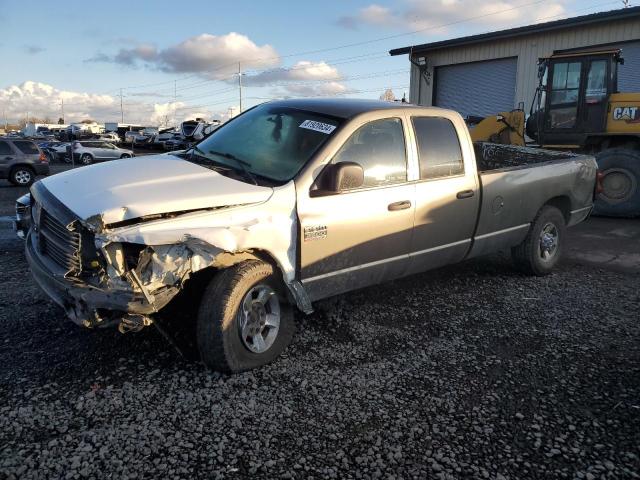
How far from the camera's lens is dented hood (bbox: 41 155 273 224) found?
3.14m

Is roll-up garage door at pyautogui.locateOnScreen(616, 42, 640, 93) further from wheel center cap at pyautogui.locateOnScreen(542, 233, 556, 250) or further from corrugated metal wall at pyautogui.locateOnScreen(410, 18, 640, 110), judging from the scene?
wheel center cap at pyautogui.locateOnScreen(542, 233, 556, 250)

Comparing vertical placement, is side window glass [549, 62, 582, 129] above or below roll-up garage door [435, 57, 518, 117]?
below

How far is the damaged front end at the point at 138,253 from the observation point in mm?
3023

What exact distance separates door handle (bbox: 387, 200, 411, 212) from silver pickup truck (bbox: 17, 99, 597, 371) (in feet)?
0.04

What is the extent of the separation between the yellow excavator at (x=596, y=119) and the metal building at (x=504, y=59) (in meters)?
5.04

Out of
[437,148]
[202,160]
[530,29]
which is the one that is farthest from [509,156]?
[530,29]

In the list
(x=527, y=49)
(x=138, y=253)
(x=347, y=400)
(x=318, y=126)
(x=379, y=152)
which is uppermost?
(x=527, y=49)

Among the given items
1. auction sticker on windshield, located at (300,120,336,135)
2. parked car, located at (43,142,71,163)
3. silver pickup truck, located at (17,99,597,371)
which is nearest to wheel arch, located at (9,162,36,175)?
silver pickup truck, located at (17,99,597,371)

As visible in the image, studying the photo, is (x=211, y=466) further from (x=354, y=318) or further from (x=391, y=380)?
(x=354, y=318)

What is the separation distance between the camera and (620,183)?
1016 cm

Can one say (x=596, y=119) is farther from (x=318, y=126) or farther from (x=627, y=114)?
(x=318, y=126)

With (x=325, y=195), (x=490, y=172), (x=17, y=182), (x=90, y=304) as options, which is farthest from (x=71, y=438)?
(x=17, y=182)

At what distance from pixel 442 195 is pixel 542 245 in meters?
2.15

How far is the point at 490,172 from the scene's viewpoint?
519 cm
